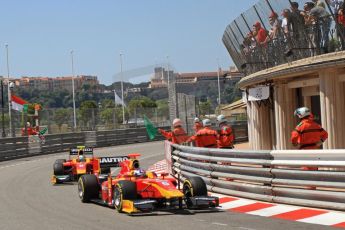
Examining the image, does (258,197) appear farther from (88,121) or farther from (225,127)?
(88,121)

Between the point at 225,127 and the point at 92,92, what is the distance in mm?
159623

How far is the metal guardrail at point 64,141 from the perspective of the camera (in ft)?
108

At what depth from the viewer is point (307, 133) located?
12055 mm

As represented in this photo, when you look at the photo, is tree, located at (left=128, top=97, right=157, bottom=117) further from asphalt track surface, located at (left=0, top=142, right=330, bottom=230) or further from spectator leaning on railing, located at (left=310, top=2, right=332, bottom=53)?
asphalt track surface, located at (left=0, top=142, right=330, bottom=230)

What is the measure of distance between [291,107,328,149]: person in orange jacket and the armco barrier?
627 millimetres

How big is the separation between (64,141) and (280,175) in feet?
90.4

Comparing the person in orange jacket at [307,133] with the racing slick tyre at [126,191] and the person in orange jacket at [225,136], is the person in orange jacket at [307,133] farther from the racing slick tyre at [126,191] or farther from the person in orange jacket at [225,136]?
the person in orange jacket at [225,136]

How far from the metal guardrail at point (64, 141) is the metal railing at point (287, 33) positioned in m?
15.6

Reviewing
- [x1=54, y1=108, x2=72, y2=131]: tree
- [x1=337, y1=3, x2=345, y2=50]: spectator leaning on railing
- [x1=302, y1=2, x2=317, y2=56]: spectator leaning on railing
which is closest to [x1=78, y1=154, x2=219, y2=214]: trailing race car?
[x1=337, y1=3, x2=345, y2=50]: spectator leaning on railing

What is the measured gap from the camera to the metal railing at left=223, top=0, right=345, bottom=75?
1459cm

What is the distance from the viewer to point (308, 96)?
17.7 meters

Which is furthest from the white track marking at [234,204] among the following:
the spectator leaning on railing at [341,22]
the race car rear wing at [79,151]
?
the race car rear wing at [79,151]

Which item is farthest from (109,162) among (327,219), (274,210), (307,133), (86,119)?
(86,119)

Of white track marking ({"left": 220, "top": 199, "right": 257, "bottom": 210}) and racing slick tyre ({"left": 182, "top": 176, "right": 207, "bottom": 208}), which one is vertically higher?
racing slick tyre ({"left": 182, "top": 176, "right": 207, "bottom": 208})
